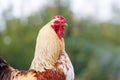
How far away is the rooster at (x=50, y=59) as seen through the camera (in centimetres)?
392

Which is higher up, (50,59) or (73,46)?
(50,59)

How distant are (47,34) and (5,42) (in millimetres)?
8897

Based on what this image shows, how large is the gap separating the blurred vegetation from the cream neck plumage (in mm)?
7411

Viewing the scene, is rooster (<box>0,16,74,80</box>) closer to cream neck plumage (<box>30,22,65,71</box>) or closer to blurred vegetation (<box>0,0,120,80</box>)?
cream neck plumage (<box>30,22,65,71</box>)

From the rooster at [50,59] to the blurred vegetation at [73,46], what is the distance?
7.40 meters

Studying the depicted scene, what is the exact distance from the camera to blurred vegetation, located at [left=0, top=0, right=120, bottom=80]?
12.3 meters

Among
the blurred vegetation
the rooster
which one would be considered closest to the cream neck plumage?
the rooster

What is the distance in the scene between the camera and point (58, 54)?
398 centimetres

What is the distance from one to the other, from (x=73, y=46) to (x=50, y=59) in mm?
8946

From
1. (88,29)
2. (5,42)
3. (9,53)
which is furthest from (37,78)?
(88,29)

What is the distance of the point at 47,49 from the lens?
3.98 meters

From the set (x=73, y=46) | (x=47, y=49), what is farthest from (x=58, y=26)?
(x=73, y=46)

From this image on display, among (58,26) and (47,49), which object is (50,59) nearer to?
(47,49)

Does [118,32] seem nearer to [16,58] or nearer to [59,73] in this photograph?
[16,58]
